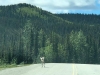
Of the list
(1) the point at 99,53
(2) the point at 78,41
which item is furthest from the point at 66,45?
(1) the point at 99,53

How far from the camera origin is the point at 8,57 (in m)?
74.2

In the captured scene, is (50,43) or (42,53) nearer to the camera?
(42,53)

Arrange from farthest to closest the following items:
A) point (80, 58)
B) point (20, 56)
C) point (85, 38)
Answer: point (85, 38)
point (80, 58)
point (20, 56)

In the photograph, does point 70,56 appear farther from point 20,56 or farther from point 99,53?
point 20,56

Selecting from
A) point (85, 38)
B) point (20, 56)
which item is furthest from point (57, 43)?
point (20, 56)

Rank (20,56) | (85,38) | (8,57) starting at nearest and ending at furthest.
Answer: (8,57) < (20,56) < (85,38)

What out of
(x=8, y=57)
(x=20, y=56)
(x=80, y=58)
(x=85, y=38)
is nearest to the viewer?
(x=8, y=57)

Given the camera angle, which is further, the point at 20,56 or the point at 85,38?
the point at 85,38

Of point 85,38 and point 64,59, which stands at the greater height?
point 85,38

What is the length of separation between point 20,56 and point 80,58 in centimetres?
5525

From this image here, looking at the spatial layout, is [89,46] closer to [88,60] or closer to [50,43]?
[88,60]

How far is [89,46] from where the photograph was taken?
5472 inches

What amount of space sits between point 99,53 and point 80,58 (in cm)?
1175

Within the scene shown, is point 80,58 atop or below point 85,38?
below
